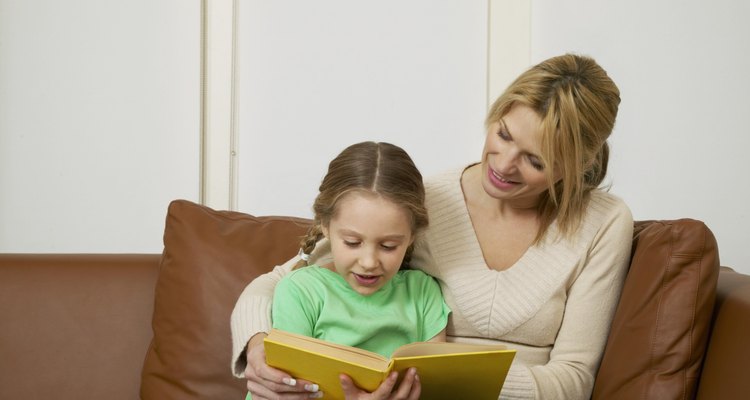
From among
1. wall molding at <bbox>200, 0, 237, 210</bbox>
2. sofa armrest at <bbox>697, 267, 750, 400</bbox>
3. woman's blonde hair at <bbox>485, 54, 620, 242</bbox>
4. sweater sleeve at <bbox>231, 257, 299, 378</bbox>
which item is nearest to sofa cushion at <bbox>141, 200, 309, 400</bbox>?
sweater sleeve at <bbox>231, 257, 299, 378</bbox>

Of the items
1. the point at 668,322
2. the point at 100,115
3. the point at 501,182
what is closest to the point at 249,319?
the point at 501,182

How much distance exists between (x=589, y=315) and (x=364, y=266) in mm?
531

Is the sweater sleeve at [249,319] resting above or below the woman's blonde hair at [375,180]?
below

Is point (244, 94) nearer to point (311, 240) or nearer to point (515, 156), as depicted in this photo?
point (311, 240)

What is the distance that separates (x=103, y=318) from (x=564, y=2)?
6.07ft

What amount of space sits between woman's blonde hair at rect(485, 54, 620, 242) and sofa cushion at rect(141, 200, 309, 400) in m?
0.66

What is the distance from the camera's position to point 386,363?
1315 mm

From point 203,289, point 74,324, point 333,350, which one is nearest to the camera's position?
point 333,350

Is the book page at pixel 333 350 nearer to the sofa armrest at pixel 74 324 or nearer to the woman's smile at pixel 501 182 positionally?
the woman's smile at pixel 501 182

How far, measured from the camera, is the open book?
1.29 m

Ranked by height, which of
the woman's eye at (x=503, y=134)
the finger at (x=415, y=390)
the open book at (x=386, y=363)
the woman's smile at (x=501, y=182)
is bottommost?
the finger at (x=415, y=390)

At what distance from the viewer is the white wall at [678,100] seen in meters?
2.54

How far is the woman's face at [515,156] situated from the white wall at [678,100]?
94cm

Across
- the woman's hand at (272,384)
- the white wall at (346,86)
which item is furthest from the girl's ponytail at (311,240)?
the white wall at (346,86)
